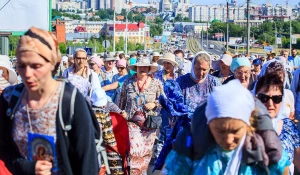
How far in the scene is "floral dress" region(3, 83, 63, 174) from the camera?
10.3ft

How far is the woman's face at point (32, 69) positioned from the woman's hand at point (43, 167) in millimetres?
361

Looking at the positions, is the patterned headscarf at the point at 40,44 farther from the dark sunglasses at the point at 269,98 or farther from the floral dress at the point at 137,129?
the floral dress at the point at 137,129

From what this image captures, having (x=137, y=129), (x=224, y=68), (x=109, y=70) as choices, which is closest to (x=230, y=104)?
(x=137, y=129)

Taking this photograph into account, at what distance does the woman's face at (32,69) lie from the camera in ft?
10.1

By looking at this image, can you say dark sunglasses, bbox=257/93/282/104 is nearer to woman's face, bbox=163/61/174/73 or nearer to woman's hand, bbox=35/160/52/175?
woman's hand, bbox=35/160/52/175

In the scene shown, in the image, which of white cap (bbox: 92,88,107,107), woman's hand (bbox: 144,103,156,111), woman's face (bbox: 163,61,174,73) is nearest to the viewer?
white cap (bbox: 92,88,107,107)

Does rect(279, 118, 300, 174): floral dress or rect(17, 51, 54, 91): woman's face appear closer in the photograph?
rect(17, 51, 54, 91): woman's face

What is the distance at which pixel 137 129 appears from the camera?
25.5 feet

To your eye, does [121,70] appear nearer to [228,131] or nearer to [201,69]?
[201,69]

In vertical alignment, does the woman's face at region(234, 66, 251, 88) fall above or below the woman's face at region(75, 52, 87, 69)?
below

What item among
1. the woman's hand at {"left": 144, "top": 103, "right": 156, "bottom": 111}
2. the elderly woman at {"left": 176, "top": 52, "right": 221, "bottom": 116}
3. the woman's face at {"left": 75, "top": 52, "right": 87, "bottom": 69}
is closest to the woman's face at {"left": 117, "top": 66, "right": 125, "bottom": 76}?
the woman's face at {"left": 75, "top": 52, "right": 87, "bottom": 69}

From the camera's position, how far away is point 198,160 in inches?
123

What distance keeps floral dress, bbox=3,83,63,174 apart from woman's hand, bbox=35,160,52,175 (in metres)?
0.06

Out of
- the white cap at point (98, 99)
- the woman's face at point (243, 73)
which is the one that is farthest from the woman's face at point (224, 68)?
the white cap at point (98, 99)
